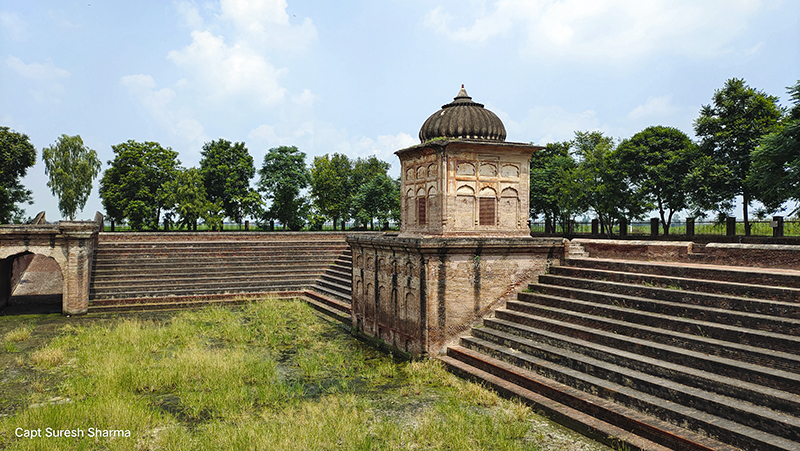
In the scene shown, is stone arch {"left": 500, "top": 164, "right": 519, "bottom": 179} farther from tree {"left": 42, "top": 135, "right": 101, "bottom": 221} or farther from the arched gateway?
tree {"left": 42, "top": 135, "right": 101, "bottom": 221}

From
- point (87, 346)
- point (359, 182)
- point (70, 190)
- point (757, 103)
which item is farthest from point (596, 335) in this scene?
point (70, 190)

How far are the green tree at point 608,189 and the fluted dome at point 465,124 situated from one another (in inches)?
814

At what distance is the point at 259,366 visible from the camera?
11797 millimetres

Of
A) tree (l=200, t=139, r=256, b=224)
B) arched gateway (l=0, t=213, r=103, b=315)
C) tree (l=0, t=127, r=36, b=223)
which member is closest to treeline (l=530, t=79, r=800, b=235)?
tree (l=200, t=139, r=256, b=224)

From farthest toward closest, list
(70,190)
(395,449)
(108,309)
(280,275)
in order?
(70,190)
(280,275)
(108,309)
(395,449)

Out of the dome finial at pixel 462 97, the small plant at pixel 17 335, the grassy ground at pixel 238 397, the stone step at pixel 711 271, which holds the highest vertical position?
the dome finial at pixel 462 97

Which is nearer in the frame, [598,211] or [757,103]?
[757,103]

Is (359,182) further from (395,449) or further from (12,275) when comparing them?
(395,449)

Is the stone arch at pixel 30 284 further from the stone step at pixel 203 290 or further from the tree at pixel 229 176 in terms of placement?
the tree at pixel 229 176

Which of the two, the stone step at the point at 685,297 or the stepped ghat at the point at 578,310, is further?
the stone step at the point at 685,297

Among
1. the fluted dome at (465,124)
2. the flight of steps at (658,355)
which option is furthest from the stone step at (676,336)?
the fluted dome at (465,124)

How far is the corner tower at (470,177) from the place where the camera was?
14.6 m

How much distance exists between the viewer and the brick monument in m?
12.3

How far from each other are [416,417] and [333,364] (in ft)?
13.2
